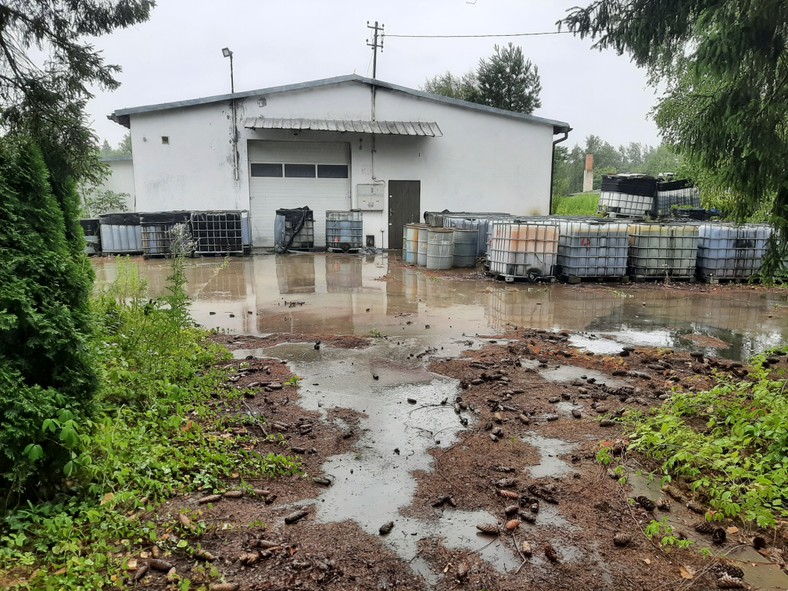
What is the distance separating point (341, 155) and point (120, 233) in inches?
307

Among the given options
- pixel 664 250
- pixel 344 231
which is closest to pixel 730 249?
pixel 664 250

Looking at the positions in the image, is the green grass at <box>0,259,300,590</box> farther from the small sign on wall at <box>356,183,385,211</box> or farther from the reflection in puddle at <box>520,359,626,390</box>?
the small sign on wall at <box>356,183,385,211</box>

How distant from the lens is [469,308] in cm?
963

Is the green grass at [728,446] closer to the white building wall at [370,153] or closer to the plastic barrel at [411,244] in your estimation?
the plastic barrel at [411,244]

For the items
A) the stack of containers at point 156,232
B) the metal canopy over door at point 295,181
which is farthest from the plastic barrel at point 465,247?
the stack of containers at point 156,232

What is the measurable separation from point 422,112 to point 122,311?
15500 mm

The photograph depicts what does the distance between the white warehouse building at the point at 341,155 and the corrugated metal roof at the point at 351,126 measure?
38mm

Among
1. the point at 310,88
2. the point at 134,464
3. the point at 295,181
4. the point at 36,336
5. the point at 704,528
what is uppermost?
the point at 310,88

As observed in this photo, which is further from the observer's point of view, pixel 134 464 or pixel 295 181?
pixel 295 181

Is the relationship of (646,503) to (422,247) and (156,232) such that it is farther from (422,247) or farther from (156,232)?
(156,232)

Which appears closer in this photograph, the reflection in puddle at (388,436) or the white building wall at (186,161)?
the reflection in puddle at (388,436)

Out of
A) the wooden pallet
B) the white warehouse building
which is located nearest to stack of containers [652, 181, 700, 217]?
the white warehouse building

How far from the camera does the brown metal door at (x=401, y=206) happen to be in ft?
66.1

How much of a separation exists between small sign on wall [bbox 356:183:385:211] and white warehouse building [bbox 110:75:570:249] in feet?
0.12
